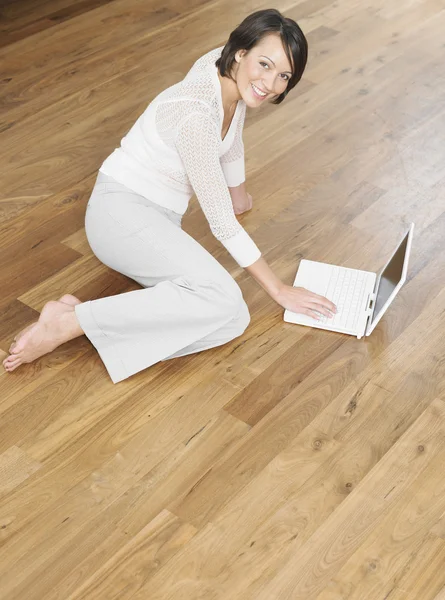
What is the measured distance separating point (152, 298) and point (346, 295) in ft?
1.75

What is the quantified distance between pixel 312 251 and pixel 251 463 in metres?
0.80

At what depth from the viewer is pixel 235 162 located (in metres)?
2.40

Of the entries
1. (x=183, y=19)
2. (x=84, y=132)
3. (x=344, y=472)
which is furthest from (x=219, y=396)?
(x=183, y=19)

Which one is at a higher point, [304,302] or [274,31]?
[274,31]

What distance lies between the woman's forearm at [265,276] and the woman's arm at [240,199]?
0.45 meters

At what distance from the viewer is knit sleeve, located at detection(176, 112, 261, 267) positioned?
1.98 m

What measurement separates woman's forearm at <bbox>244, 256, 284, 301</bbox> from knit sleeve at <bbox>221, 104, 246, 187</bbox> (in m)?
0.40

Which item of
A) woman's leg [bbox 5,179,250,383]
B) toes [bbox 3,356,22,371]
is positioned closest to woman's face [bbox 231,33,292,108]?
woman's leg [bbox 5,179,250,383]

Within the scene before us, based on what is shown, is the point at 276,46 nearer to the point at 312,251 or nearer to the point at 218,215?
the point at 218,215

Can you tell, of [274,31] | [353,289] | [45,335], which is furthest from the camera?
[353,289]

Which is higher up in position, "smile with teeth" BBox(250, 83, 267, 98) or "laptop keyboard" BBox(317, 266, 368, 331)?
"smile with teeth" BBox(250, 83, 267, 98)

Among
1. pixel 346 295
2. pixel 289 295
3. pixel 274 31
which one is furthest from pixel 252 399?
pixel 274 31

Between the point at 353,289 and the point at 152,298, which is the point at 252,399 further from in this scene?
the point at 353,289

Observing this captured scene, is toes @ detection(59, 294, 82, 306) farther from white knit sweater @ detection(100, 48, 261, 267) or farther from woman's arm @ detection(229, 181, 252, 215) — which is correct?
woman's arm @ detection(229, 181, 252, 215)
